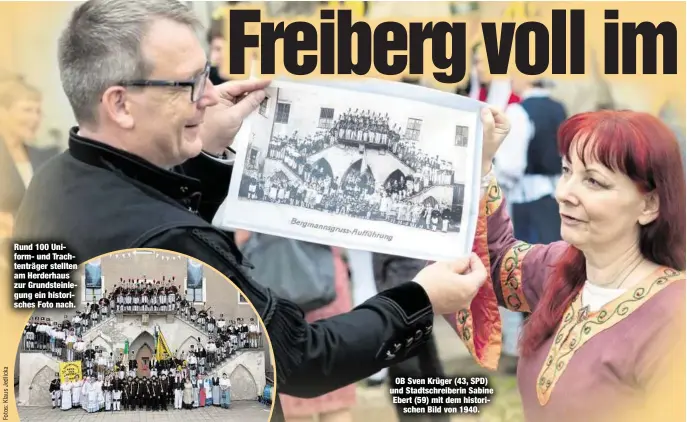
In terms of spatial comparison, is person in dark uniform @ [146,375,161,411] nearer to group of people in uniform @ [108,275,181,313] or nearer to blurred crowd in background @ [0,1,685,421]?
group of people in uniform @ [108,275,181,313]

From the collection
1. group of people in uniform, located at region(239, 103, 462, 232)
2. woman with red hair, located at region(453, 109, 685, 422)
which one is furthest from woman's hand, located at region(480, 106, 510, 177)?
group of people in uniform, located at region(239, 103, 462, 232)

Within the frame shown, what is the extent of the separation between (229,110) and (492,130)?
0.84 metres

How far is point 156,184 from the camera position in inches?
97.1

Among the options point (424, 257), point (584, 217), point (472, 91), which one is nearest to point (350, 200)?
point (424, 257)

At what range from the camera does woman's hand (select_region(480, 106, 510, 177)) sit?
113 inches

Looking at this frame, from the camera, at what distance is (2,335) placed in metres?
2.91

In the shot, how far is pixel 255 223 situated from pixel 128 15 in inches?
30.6

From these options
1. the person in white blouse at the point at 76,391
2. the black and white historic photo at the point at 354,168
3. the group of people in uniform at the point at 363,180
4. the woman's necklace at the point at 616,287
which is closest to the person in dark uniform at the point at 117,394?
the person in white blouse at the point at 76,391

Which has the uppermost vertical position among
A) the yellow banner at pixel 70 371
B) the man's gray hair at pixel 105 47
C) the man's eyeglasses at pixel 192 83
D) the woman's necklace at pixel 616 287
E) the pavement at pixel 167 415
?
the man's gray hair at pixel 105 47

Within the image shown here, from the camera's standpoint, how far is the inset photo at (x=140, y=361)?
2.79 metres

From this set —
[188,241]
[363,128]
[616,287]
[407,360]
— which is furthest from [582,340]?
[188,241]

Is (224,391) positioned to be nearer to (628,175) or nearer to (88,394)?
(88,394)

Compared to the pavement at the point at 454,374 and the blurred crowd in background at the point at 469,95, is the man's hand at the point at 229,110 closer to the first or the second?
the blurred crowd in background at the point at 469,95

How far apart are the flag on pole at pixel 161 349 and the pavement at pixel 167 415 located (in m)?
0.17
